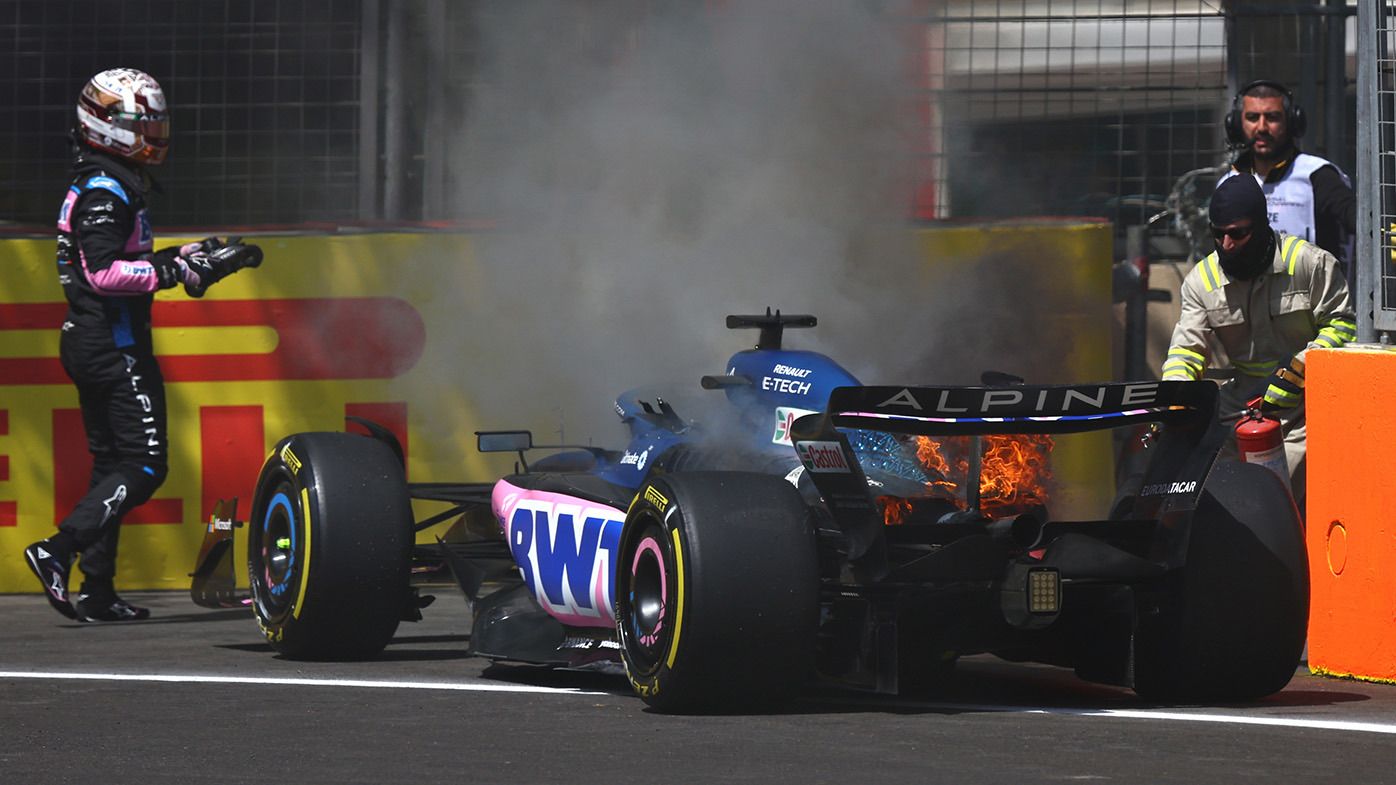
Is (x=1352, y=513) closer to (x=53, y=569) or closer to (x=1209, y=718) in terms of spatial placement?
(x=1209, y=718)

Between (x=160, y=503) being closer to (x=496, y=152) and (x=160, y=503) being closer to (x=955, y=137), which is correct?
(x=496, y=152)

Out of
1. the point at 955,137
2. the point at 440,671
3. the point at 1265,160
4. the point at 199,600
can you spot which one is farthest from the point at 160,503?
the point at 1265,160

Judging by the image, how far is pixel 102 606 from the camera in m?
8.60

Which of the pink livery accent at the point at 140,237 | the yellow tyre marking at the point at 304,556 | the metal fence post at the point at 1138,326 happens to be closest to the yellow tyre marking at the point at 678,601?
the yellow tyre marking at the point at 304,556

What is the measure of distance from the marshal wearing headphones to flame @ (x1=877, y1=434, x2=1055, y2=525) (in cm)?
250

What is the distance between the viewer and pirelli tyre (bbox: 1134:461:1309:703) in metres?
5.85

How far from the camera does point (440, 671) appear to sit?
6906 mm

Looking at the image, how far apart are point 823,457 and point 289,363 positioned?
4357 mm

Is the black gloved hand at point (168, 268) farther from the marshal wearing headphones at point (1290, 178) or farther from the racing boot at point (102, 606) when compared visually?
the marshal wearing headphones at point (1290, 178)

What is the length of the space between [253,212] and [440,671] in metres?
4.68

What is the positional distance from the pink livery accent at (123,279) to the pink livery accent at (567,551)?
244cm

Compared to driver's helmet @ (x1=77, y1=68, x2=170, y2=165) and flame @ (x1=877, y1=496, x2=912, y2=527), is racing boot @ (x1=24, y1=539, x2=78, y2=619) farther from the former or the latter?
flame @ (x1=877, y1=496, x2=912, y2=527)

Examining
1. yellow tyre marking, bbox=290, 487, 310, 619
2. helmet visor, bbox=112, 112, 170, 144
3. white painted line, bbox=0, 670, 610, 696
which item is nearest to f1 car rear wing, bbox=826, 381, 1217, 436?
white painted line, bbox=0, 670, 610, 696

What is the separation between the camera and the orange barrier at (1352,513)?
6.67 meters
